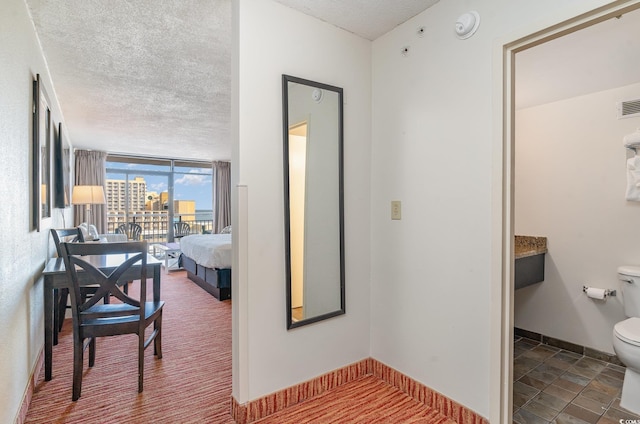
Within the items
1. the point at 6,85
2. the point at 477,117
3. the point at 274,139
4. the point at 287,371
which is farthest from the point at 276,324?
the point at 6,85

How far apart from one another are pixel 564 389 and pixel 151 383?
2.79 metres

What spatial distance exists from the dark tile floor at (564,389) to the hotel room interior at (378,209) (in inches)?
0.6

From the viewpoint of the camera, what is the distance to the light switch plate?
2.12 m

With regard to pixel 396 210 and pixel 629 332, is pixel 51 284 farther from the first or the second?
pixel 629 332

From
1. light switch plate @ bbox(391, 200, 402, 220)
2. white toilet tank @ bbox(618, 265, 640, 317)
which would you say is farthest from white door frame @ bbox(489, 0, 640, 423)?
white toilet tank @ bbox(618, 265, 640, 317)

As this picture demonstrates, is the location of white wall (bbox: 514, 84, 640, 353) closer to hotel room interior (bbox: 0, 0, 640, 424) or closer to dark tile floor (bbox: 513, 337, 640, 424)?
hotel room interior (bbox: 0, 0, 640, 424)

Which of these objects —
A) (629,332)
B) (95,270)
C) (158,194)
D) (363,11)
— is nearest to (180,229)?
(158,194)

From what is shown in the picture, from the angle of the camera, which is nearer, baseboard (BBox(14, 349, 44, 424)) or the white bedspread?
baseboard (BBox(14, 349, 44, 424))

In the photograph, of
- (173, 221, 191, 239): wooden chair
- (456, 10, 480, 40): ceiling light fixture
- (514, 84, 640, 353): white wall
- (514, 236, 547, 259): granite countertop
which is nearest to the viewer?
(456, 10, 480, 40): ceiling light fixture

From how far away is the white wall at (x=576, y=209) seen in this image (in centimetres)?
253

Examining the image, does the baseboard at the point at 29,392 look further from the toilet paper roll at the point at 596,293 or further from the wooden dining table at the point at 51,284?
the toilet paper roll at the point at 596,293

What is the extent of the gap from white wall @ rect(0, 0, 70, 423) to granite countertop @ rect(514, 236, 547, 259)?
11.1ft

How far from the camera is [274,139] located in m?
1.88

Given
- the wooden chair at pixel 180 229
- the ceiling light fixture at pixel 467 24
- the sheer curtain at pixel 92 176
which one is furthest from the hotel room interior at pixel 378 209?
the wooden chair at pixel 180 229
